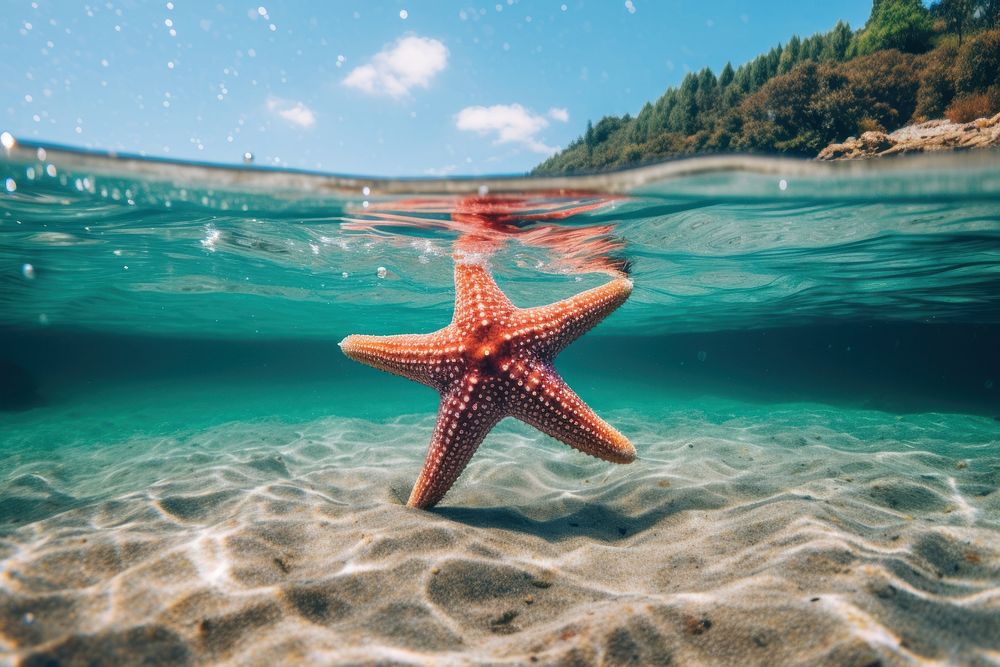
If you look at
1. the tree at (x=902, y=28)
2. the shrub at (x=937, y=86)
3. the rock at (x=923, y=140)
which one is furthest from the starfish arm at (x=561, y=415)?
the tree at (x=902, y=28)

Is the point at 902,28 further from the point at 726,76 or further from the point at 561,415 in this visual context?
the point at 561,415

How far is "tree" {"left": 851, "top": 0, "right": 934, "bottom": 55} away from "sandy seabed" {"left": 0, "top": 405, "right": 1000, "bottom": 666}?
408 inches

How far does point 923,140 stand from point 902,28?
17.2 ft

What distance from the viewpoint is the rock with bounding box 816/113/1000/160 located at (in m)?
6.91

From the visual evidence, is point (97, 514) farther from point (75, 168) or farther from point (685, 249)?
point (685, 249)

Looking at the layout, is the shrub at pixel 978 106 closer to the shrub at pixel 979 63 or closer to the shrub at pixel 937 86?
the shrub at pixel 979 63

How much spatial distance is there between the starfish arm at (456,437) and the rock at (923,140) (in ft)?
26.2

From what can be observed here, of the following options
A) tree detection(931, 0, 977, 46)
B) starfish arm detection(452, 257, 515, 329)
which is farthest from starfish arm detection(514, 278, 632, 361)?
tree detection(931, 0, 977, 46)

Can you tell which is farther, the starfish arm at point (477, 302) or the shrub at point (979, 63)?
the shrub at point (979, 63)

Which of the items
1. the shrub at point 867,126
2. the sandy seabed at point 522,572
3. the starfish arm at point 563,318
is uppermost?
the shrub at point 867,126

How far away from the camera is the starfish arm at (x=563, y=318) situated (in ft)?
14.7

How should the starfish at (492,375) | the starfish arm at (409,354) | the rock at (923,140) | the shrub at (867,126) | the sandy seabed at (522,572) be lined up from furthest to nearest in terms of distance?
the shrub at (867,126) → the rock at (923,140) → the starfish arm at (409,354) → the starfish at (492,375) → the sandy seabed at (522,572)

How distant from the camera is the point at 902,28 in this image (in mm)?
10141

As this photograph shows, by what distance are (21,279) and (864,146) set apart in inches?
1050
